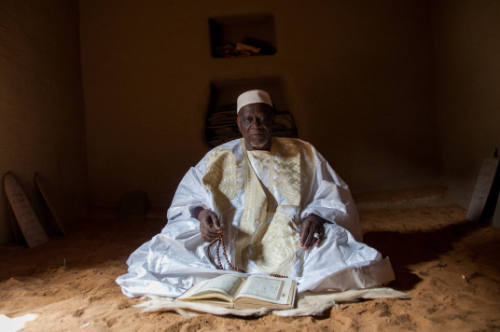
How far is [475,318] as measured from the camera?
5.63 feet

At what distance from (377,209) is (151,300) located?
12.0 feet

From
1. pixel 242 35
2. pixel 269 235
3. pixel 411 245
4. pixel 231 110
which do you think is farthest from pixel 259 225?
pixel 242 35

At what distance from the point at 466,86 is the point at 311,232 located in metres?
3.44

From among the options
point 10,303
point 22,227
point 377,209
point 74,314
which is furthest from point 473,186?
point 22,227

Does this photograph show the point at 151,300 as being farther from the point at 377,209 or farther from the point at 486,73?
the point at 486,73

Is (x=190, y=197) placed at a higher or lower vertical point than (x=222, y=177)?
lower

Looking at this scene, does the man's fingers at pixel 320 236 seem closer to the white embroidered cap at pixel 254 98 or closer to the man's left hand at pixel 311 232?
the man's left hand at pixel 311 232

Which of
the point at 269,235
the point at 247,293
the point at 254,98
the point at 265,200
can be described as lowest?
the point at 247,293

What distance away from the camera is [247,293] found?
184 centimetres

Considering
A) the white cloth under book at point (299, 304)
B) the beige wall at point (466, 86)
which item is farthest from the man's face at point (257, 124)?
the beige wall at point (466, 86)

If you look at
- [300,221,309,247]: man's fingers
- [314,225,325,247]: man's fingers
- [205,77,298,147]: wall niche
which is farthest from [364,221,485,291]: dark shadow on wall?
[205,77,298,147]: wall niche

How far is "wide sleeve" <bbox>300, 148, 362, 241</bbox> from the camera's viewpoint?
2.41m

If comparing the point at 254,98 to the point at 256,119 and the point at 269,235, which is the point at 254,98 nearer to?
the point at 256,119

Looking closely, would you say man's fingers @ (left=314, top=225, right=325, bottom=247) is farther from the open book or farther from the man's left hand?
the open book
